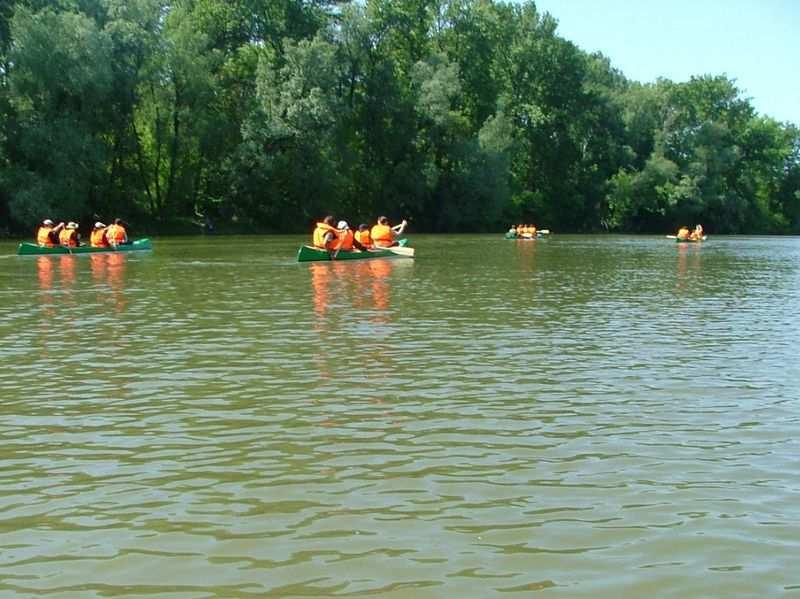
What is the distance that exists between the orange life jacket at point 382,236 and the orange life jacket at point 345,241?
7.61ft

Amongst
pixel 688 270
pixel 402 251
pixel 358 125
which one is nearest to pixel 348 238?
pixel 402 251

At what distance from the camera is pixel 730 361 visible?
1209 centimetres

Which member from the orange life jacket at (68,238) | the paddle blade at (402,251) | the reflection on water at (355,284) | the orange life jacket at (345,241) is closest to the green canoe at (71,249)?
the orange life jacket at (68,238)

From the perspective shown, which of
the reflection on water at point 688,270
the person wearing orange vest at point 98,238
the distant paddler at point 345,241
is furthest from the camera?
the person wearing orange vest at point 98,238

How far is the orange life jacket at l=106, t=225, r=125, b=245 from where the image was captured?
36.0m

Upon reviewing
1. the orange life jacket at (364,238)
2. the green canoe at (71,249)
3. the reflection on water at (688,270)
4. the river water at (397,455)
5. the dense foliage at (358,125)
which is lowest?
the river water at (397,455)

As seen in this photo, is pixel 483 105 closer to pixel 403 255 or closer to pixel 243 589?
pixel 403 255

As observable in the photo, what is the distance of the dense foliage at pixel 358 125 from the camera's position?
49.1m

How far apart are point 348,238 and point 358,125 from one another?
37.3 meters

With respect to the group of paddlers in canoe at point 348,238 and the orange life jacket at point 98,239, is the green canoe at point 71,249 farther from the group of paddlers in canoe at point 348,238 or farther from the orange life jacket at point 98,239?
the group of paddlers in canoe at point 348,238

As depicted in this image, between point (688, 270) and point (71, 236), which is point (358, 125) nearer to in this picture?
point (71, 236)

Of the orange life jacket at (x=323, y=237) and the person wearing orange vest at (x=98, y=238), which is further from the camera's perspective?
the person wearing orange vest at (x=98, y=238)

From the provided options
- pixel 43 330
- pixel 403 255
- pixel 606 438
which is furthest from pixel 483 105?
pixel 606 438

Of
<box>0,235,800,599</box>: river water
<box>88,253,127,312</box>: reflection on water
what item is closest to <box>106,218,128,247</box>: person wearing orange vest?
<box>88,253,127,312</box>: reflection on water
